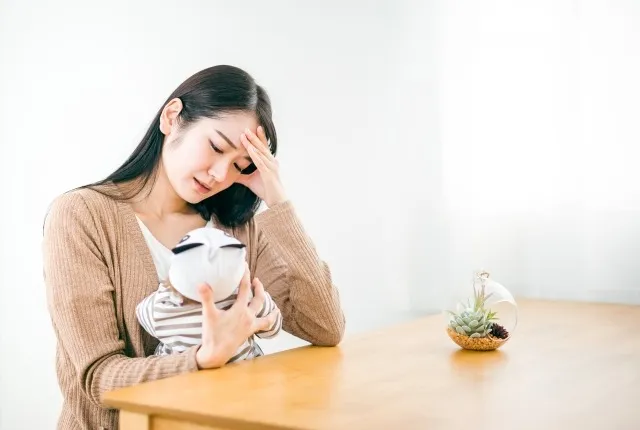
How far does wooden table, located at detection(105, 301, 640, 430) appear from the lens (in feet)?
2.75

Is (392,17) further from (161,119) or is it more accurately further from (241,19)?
(161,119)

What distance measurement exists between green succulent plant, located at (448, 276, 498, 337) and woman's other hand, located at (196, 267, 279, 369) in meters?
0.35

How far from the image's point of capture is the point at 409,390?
98cm

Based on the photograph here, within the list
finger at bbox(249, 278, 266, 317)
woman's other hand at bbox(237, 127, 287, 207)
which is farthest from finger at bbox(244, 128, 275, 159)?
finger at bbox(249, 278, 266, 317)

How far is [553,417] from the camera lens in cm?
85

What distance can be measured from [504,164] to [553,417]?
1.23 metres

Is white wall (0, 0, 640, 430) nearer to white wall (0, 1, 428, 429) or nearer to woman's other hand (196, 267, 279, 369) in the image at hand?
white wall (0, 1, 428, 429)

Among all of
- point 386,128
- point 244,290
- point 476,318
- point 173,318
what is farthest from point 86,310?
point 386,128

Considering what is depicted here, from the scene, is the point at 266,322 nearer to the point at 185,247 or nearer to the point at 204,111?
the point at 185,247

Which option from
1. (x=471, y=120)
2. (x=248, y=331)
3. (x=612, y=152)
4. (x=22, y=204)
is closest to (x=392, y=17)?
(x=471, y=120)

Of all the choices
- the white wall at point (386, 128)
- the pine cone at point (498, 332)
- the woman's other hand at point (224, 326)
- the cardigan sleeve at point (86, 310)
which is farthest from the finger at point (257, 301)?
the white wall at point (386, 128)

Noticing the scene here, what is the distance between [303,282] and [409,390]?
0.44 m

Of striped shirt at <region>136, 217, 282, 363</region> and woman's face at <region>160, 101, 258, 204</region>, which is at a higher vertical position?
woman's face at <region>160, 101, 258, 204</region>

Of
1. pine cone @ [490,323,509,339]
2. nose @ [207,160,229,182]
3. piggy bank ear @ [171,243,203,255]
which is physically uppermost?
nose @ [207,160,229,182]
